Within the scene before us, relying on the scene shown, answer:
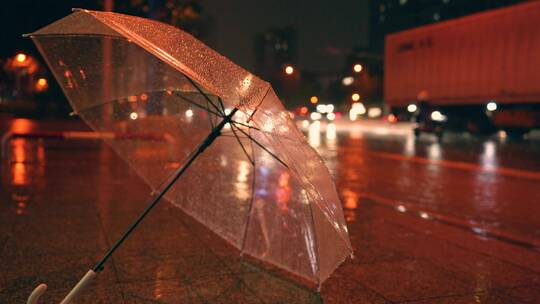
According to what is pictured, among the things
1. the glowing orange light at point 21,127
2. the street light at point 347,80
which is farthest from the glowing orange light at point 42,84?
the street light at point 347,80

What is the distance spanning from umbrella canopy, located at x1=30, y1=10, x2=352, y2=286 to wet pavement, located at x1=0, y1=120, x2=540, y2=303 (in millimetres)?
482

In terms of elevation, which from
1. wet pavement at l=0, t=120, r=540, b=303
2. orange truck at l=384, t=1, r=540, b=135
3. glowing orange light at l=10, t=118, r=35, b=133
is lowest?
wet pavement at l=0, t=120, r=540, b=303

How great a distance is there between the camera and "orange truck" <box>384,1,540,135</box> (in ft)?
78.9

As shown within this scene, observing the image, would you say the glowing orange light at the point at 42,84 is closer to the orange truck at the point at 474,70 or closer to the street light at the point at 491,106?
the orange truck at the point at 474,70

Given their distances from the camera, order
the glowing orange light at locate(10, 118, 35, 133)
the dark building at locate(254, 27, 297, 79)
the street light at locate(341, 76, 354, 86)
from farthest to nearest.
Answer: the dark building at locate(254, 27, 297, 79), the street light at locate(341, 76, 354, 86), the glowing orange light at locate(10, 118, 35, 133)

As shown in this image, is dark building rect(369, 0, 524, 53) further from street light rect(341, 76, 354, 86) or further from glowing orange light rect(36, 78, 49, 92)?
glowing orange light rect(36, 78, 49, 92)

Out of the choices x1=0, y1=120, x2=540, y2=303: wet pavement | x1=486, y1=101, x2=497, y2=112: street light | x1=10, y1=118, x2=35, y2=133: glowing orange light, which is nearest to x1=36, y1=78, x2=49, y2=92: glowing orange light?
x1=10, y1=118, x2=35, y2=133: glowing orange light

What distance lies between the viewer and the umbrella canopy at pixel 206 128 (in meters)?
3.24

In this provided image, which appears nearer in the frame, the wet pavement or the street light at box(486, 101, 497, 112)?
the wet pavement

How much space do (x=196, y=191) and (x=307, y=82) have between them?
109 m

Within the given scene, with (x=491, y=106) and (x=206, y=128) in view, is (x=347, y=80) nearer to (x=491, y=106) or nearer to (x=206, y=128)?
(x=491, y=106)

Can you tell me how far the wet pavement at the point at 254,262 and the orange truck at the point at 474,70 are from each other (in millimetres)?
14612

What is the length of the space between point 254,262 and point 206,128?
4.47 feet

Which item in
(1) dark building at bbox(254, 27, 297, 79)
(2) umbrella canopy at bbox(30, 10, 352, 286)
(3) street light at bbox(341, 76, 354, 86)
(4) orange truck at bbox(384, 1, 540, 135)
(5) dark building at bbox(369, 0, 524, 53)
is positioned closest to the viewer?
(2) umbrella canopy at bbox(30, 10, 352, 286)
